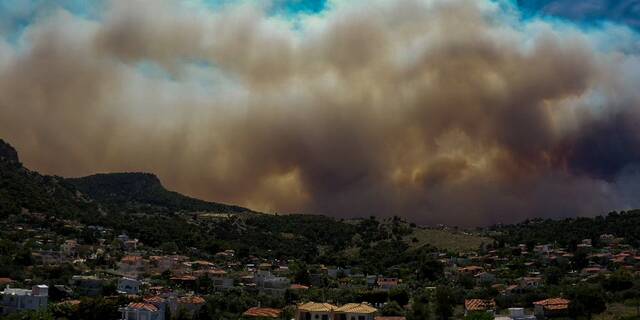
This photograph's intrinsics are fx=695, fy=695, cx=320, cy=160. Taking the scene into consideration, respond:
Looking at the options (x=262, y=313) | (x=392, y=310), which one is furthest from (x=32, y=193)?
(x=392, y=310)

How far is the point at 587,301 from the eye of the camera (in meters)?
77.2

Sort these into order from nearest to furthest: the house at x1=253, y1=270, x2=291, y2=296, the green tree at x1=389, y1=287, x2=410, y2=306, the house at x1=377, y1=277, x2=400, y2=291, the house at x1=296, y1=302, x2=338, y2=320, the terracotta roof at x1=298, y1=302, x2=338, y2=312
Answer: the house at x1=296, y1=302, x2=338, y2=320 → the terracotta roof at x1=298, y1=302, x2=338, y2=312 → the green tree at x1=389, y1=287, x2=410, y2=306 → the house at x1=377, y1=277, x2=400, y2=291 → the house at x1=253, y1=270, x2=291, y2=296

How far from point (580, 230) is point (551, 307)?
276 feet

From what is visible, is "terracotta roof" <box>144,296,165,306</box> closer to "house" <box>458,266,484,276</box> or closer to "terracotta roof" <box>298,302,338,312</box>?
"terracotta roof" <box>298,302,338,312</box>

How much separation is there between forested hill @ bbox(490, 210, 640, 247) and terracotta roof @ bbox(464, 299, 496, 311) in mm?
62429

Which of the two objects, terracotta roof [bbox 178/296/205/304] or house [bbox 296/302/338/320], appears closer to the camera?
house [bbox 296/302/338/320]

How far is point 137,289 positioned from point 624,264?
3089 inches

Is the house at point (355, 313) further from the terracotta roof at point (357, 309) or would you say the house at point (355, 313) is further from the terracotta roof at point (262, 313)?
the terracotta roof at point (262, 313)

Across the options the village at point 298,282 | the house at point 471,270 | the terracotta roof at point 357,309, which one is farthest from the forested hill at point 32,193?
the house at point 471,270

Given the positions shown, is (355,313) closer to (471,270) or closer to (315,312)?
(315,312)

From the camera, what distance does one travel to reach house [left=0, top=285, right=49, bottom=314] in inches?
3041

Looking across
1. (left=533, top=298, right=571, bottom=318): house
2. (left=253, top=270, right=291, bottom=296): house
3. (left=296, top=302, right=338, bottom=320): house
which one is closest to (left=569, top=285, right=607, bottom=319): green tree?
(left=533, top=298, right=571, bottom=318): house

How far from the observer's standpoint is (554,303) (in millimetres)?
81250

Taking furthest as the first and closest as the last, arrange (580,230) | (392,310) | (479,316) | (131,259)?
1. (580,230)
2. (131,259)
3. (392,310)
4. (479,316)
